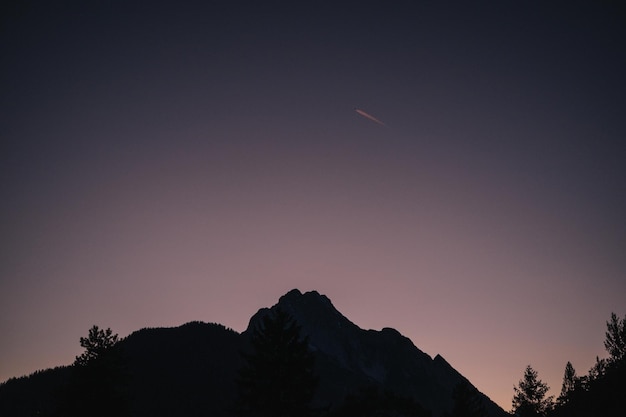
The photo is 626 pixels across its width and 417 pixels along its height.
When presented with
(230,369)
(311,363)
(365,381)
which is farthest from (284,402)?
(365,381)

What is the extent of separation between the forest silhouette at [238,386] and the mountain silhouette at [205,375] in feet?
1.68

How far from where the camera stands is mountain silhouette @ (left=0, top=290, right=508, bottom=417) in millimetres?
121625

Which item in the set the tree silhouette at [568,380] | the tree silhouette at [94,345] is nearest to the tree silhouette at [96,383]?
the tree silhouette at [94,345]

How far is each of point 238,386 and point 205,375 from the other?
125831 mm

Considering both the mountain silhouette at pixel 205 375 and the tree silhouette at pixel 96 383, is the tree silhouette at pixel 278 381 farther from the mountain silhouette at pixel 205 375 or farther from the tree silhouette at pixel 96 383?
the mountain silhouette at pixel 205 375

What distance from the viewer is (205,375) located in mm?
140250

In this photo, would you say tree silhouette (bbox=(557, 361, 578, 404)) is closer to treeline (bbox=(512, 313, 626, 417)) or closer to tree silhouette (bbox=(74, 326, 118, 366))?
treeline (bbox=(512, 313, 626, 417))

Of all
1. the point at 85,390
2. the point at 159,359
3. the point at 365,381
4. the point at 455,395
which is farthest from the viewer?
the point at 365,381

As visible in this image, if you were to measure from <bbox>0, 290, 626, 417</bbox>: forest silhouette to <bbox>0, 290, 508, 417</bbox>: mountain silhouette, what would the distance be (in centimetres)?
51

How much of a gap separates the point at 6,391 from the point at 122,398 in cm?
15519

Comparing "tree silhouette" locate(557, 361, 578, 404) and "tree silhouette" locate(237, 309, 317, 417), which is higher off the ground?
"tree silhouette" locate(557, 361, 578, 404)

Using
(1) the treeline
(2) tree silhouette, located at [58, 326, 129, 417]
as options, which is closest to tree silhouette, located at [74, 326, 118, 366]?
(2) tree silhouette, located at [58, 326, 129, 417]

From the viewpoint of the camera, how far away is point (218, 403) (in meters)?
122

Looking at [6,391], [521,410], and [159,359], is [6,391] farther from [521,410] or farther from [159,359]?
[521,410]
